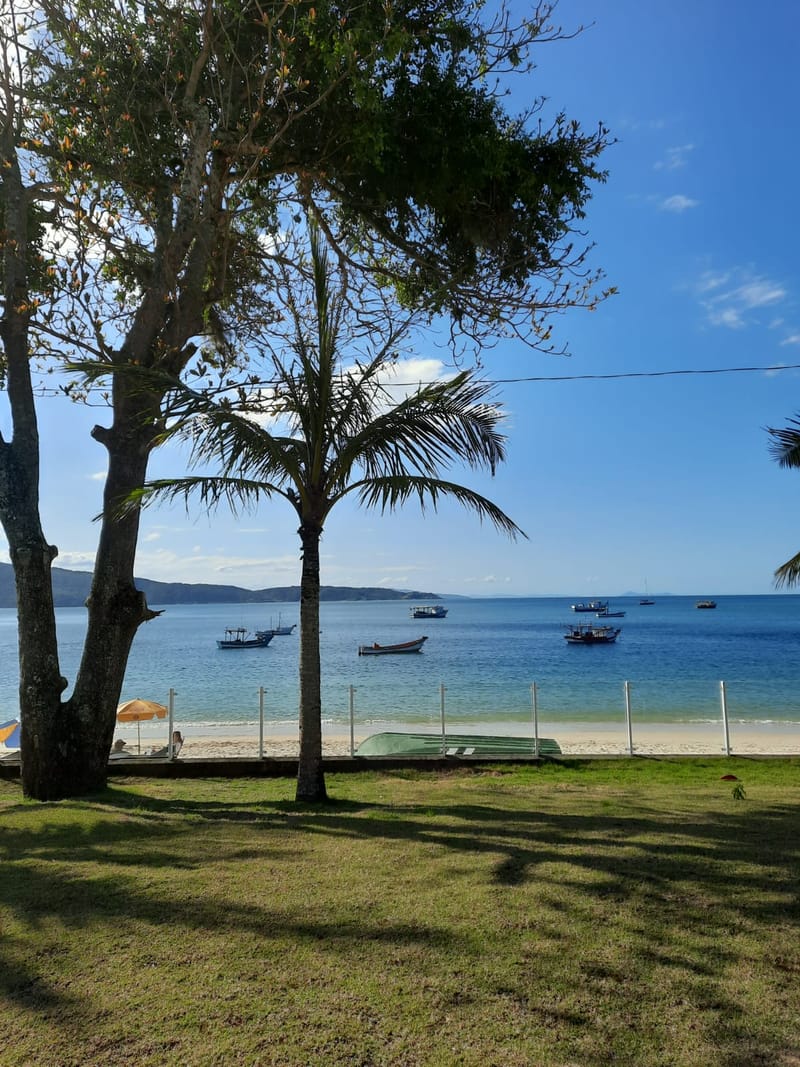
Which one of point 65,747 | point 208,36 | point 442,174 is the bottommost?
point 65,747

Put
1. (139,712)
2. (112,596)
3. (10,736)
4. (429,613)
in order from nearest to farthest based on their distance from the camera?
1. (112,596)
2. (10,736)
3. (139,712)
4. (429,613)

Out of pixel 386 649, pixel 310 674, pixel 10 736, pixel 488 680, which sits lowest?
→ pixel 488 680

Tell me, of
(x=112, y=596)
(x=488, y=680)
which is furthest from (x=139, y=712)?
(x=488, y=680)

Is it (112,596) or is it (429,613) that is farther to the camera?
(429,613)

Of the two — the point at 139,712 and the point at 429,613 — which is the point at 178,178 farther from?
the point at 429,613

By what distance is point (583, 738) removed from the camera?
2100cm

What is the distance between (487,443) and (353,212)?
4652 mm

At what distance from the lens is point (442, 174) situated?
28.1ft

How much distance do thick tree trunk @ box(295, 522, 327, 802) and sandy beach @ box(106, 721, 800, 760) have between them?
9180 mm

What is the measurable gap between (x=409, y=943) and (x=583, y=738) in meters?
18.9

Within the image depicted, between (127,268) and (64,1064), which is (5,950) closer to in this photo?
(64,1064)

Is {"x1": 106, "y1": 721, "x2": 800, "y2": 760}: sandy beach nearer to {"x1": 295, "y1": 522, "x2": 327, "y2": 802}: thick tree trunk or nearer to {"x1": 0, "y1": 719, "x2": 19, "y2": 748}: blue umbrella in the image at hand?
{"x1": 0, "y1": 719, "x2": 19, "y2": 748}: blue umbrella

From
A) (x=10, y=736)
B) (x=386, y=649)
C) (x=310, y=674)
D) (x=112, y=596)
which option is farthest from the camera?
(x=386, y=649)

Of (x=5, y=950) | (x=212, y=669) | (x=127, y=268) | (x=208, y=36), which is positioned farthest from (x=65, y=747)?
(x=212, y=669)
